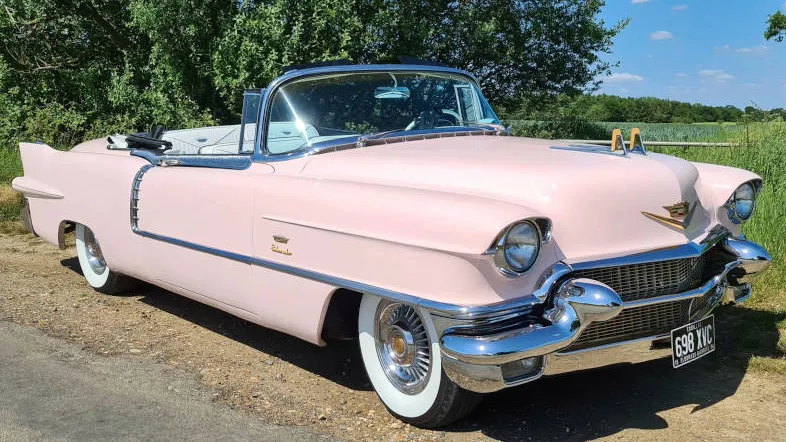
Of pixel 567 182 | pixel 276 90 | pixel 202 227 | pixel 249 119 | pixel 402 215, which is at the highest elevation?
pixel 276 90

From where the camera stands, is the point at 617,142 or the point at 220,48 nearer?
the point at 617,142

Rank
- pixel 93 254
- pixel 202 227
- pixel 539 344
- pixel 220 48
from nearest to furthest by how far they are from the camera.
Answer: pixel 539 344
pixel 202 227
pixel 93 254
pixel 220 48

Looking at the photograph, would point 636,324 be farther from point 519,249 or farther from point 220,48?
point 220,48

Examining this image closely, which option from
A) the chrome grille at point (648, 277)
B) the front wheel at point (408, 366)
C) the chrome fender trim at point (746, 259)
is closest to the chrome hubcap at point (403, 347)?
the front wheel at point (408, 366)

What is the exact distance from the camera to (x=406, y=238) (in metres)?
3.10

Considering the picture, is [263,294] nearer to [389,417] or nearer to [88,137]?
[389,417]

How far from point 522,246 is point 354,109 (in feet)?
5.22

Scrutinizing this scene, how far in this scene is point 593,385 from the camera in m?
3.83

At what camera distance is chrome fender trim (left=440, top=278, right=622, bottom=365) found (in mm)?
2850

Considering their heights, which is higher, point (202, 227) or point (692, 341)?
point (202, 227)

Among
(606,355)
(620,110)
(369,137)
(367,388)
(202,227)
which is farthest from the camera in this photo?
(620,110)

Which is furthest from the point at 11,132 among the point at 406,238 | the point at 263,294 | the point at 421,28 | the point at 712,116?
the point at 712,116

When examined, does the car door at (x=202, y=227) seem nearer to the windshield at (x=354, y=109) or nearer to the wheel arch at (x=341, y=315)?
Result: the windshield at (x=354, y=109)

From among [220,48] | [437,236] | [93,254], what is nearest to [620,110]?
[220,48]
